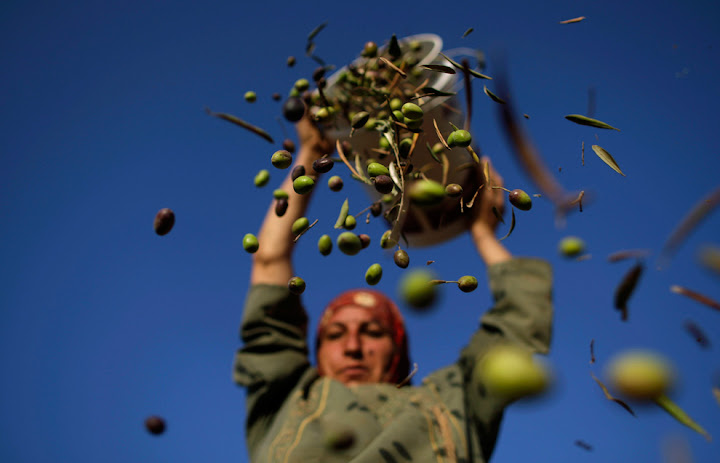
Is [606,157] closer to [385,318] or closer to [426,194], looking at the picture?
[426,194]

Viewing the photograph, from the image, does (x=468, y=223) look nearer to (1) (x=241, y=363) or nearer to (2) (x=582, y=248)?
(2) (x=582, y=248)

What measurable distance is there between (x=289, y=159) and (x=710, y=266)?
585 millimetres

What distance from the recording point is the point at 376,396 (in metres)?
1.51

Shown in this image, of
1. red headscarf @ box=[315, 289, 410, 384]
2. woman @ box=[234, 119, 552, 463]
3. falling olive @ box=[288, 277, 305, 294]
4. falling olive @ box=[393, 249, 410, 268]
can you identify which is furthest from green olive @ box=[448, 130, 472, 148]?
red headscarf @ box=[315, 289, 410, 384]

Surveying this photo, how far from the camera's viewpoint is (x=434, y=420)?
1.37 m

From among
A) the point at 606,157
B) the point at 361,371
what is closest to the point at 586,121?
the point at 606,157

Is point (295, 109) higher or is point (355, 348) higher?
point (295, 109)

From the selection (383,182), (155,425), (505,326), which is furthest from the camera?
(505,326)

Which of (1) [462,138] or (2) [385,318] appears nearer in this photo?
(1) [462,138]

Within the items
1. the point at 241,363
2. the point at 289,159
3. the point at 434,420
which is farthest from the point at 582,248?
the point at 241,363

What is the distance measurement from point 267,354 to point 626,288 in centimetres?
130

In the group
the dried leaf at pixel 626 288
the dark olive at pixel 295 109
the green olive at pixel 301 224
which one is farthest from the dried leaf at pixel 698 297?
the dark olive at pixel 295 109

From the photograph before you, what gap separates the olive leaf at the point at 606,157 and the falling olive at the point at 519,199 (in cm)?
14

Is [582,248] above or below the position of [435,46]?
below
